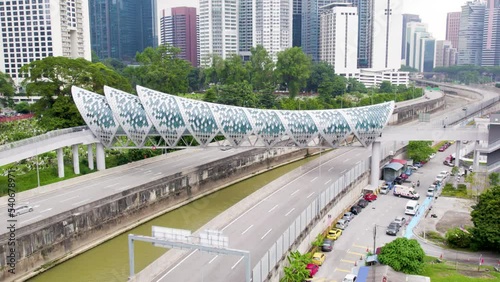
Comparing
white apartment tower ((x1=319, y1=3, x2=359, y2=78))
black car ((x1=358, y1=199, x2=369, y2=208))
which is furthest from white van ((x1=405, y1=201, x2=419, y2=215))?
white apartment tower ((x1=319, y1=3, x2=359, y2=78))

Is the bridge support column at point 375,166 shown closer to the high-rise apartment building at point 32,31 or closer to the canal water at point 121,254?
the canal water at point 121,254

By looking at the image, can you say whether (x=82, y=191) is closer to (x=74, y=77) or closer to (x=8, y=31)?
(x=74, y=77)

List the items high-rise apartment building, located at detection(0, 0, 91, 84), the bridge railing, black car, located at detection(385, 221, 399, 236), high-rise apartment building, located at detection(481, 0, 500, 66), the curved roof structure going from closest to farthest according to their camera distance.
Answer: black car, located at detection(385, 221, 399, 236)
the bridge railing
the curved roof structure
high-rise apartment building, located at detection(0, 0, 91, 84)
high-rise apartment building, located at detection(481, 0, 500, 66)

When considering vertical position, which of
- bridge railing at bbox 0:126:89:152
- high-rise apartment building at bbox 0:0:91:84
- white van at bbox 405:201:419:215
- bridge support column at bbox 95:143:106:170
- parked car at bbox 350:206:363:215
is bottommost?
parked car at bbox 350:206:363:215

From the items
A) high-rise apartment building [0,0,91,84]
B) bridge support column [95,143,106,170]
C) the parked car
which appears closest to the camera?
the parked car

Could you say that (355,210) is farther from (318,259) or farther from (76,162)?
(76,162)

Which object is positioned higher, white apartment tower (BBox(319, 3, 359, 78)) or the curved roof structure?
white apartment tower (BBox(319, 3, 359, 78))

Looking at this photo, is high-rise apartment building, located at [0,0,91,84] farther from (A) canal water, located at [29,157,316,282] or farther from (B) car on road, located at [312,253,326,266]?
(B) car on road, located at [312,253,326,266]

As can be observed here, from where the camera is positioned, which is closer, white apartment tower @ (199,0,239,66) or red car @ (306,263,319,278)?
red car @ (306,263,319,278)

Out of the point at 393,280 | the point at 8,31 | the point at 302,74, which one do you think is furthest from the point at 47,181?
the point at 8,31
